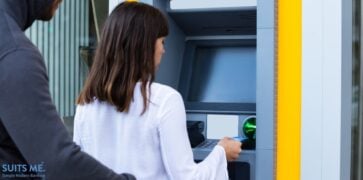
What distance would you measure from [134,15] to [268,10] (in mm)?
681

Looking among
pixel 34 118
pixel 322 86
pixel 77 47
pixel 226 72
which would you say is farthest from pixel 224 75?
pixel 34 118

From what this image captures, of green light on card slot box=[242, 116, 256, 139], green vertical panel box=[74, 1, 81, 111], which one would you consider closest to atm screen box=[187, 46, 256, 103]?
green light on card slot box=[242, 116, 256, 139]

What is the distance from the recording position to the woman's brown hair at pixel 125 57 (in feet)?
4.76

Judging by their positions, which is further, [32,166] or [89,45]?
[89,45]

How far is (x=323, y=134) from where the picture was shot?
2.00 m

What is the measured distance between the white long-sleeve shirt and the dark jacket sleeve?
399 mm

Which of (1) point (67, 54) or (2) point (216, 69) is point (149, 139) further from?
(1) point (67, 54)

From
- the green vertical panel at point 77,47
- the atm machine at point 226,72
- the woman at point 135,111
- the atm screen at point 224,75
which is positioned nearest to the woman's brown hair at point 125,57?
the woman at point 135,111

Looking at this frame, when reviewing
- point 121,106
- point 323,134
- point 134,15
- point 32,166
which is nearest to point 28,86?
point 32,166

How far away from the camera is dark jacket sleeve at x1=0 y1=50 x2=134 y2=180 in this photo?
3.18 ft

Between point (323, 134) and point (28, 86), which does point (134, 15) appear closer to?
point (28, 86)

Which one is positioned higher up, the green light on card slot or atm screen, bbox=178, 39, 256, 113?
atm screen, bbox=178, 39, 256, 113

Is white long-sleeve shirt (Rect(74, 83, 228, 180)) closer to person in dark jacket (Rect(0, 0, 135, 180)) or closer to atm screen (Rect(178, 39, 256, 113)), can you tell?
person in dark jacket (Rect(0, 0, 135, 180))

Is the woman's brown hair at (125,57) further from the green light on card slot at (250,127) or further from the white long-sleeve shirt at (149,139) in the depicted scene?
the green light on card slot at (250,127)
